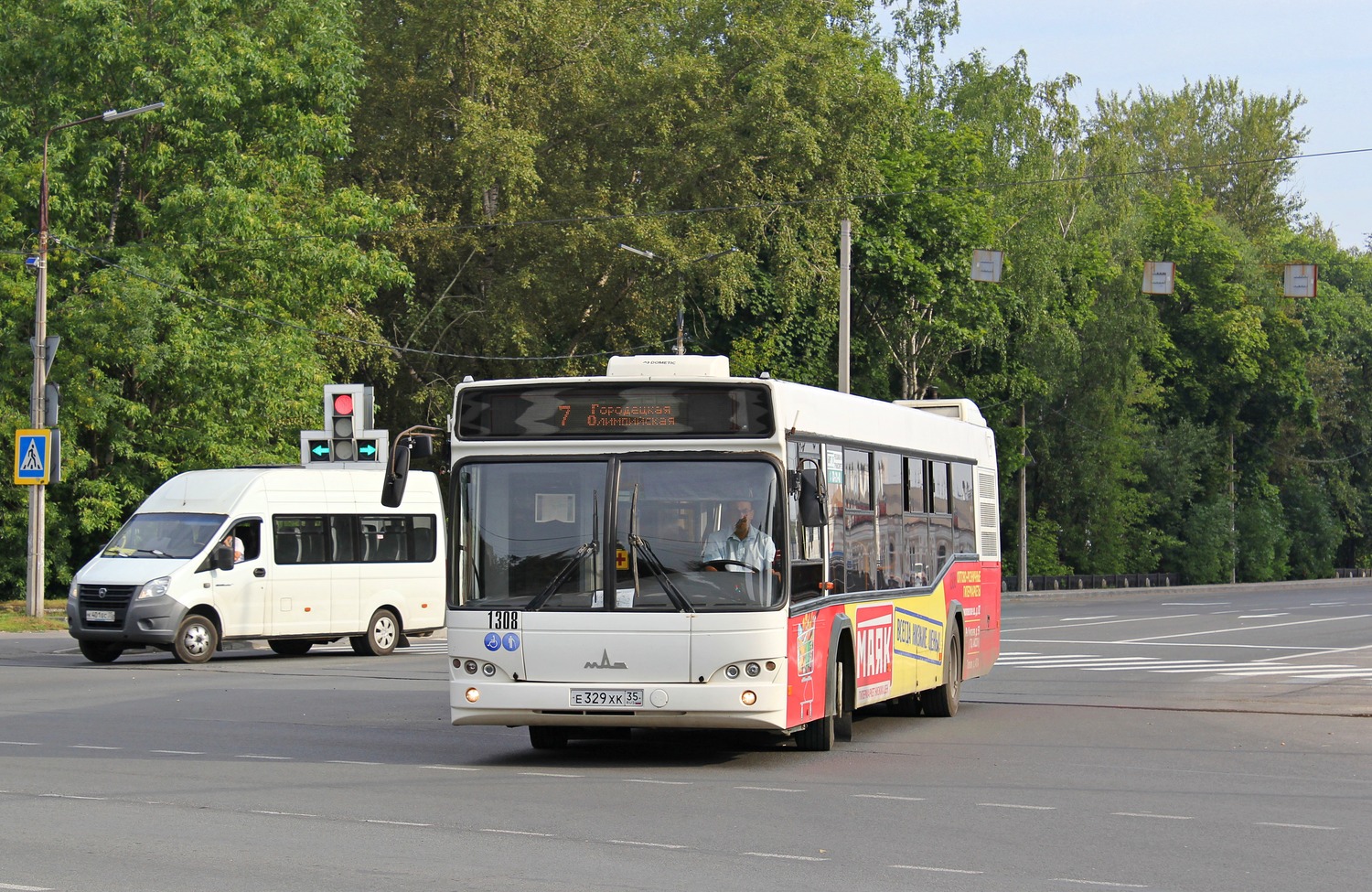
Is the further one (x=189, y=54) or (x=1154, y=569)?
(x=1154, y=569)

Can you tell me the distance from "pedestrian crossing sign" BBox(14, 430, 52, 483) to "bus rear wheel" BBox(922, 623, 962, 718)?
2028 cm

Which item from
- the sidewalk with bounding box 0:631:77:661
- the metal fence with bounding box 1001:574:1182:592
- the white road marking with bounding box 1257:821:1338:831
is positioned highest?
the white road marking with bounding box 1257:821:1338:831

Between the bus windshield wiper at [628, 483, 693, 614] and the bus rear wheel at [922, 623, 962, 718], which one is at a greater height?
the bus windshield wiper at [628, 483, 693, 614]

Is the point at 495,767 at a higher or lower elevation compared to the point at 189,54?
lower

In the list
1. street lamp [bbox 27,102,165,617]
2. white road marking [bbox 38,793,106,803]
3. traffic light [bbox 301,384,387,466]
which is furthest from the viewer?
street lamp [bbox 27,102,165,617]

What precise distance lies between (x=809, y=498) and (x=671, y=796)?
2422 mm

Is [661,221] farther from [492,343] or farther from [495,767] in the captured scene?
[495,767]

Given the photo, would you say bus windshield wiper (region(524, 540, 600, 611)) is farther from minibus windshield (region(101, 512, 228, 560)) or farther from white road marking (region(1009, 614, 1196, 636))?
white road marking (region(1009, 614, 1196, 636))

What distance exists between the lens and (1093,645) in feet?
101

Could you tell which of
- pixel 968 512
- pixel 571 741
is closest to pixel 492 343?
pixel 968 512

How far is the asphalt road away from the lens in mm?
8812

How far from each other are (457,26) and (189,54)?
9.05 meters

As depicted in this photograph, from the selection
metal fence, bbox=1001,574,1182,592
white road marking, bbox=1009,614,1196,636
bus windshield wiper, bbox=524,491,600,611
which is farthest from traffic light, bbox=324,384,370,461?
metal fence, bbox=1001,574,1182,592

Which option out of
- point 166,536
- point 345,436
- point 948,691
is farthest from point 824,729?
point 166,536
